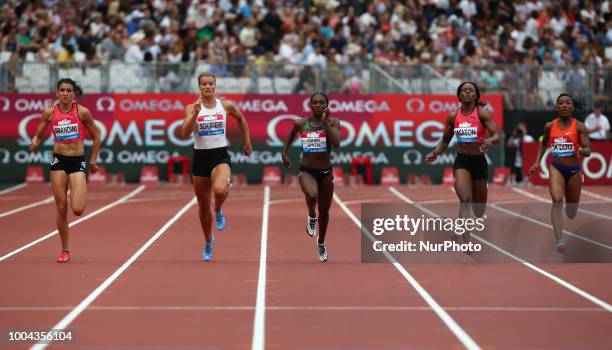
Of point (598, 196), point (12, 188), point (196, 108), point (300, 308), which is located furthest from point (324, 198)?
point (12, 188)

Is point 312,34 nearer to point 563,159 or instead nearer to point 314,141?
point 563,159

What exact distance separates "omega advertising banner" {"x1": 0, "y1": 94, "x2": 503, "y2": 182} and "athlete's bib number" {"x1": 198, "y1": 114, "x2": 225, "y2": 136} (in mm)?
16793

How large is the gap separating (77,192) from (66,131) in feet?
2.38

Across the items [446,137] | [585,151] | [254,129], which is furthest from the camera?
[254,129]

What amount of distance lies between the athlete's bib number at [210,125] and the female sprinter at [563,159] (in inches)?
163

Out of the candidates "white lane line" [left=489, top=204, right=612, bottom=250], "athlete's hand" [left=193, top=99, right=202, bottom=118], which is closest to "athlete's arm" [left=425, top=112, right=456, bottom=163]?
"athlete's hand" [left=193, top=99, right=202, bottom=118]

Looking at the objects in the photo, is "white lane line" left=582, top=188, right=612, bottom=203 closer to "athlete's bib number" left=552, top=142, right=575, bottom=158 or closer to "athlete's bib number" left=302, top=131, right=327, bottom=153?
"athlete's bib number" left=552, top=142, right=575, bottom=158

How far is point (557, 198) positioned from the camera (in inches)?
615

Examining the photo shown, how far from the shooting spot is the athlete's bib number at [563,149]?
15.6m

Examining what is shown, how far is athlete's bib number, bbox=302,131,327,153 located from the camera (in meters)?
14.2

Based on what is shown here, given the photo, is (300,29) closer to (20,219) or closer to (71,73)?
(71,73)

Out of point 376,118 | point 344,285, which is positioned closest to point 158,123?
point 376,118

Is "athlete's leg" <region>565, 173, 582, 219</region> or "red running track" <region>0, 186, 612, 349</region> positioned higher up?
"athlete's leg" <region>565, 173, 582, 219</region>

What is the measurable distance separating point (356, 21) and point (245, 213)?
11864 millimetres
